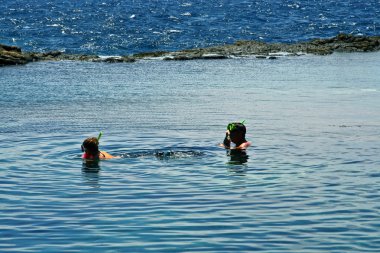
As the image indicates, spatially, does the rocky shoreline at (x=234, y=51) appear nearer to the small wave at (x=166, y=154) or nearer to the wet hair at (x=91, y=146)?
the small wave at (x=166, y=154)

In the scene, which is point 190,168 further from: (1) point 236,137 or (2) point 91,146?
(1) point 236,137

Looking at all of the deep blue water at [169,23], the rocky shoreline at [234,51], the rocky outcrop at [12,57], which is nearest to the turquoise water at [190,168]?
the rocky outcrop at [12,57]

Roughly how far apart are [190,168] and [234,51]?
93.9 ft

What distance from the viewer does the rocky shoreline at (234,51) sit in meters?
40.5

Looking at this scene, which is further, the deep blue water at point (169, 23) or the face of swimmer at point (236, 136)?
the deep blue water at point (169, 23)

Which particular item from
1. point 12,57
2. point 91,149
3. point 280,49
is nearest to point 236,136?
point 91,149

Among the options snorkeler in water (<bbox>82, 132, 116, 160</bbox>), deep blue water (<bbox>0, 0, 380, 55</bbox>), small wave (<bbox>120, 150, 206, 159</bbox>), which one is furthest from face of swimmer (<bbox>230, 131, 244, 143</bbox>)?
deep blue water (<bbox>0, 0, 380, 55</bbox>)

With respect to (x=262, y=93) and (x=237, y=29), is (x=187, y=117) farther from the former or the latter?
(x=237, y=29)

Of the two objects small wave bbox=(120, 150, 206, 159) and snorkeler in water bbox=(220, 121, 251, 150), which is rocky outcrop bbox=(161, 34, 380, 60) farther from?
small wave bbox=(120, 150, 206, 159)

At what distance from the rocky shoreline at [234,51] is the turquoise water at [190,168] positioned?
798cm

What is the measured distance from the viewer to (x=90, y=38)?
5497 cm

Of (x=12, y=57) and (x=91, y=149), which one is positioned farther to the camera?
(x=12, y=57)

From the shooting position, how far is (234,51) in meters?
44.8

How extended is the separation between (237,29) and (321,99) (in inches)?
1372
